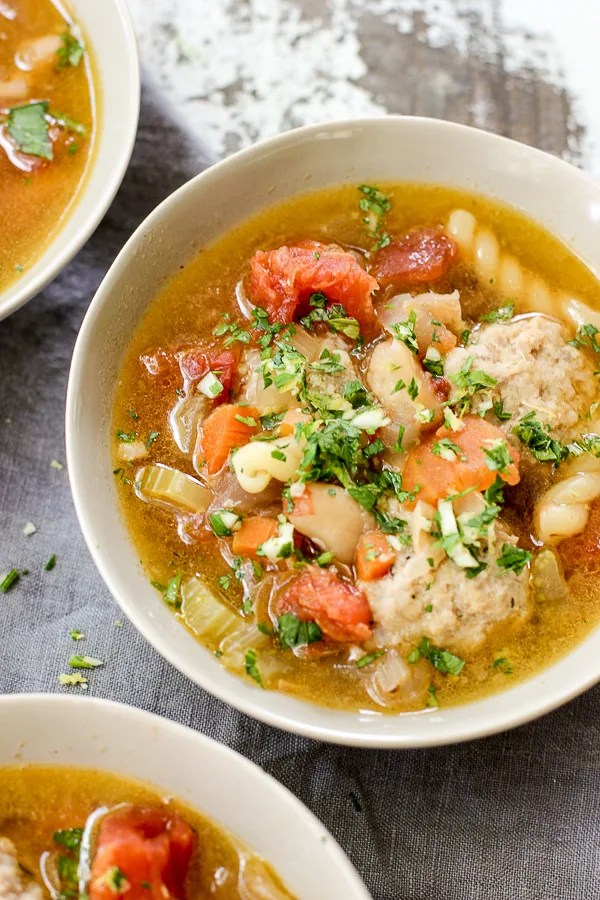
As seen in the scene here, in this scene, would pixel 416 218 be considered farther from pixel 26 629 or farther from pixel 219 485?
pixel 26 629

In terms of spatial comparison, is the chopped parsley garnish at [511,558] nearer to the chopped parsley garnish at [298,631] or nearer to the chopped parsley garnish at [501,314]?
the chopped parsley garnish at [298,631]

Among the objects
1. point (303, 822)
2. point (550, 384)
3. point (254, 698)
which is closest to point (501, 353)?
point (550, 384)

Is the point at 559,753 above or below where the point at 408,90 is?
below

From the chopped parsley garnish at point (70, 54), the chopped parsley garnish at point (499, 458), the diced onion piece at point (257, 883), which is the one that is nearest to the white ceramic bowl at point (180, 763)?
the diced onion piece at point (257, 883)

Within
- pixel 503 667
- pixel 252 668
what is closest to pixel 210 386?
pixel 252 668

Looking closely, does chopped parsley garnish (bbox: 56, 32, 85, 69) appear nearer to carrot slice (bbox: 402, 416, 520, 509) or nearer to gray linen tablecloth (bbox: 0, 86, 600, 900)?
gray linen tablecloth (bbox: 0, 86, 600, 900)

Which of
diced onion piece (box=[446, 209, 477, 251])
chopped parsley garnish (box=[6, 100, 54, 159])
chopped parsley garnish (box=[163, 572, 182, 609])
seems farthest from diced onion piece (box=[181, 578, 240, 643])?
chopped parsley garnish (box=[6, 100, 54, 159])
